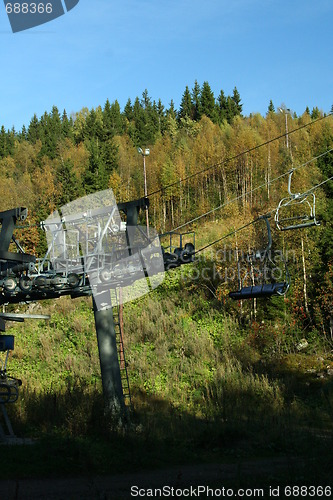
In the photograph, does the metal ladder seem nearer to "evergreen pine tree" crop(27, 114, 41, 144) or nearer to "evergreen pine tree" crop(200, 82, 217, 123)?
"evergreen pine tree" crop(200, 82, 217, 123)

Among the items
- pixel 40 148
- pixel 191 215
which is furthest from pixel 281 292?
pixel 40 148

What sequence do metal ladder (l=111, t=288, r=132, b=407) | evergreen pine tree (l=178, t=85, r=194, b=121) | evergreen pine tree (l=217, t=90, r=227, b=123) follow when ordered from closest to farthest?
metal ladder (l=111, t=288, r=132, b=407), evergreen pine tree (l=217, t=90, r=227, b=123), evergreen pine tree (l=178, t=85, r=194, b=121)

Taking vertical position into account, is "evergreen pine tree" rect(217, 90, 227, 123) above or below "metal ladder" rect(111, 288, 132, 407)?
above

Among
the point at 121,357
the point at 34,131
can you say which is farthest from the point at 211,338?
the point at 34,131

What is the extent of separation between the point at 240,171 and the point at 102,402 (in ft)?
169

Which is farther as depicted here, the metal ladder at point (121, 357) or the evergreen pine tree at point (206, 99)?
the evergreen pine tree at point (206, 99)

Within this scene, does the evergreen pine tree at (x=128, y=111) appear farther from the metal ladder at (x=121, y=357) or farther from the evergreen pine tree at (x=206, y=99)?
the metal ladder at (x=121, y=357)

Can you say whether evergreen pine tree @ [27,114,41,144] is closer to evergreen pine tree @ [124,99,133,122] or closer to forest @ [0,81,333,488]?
evergreen pine tree @ [124,99,133,122]

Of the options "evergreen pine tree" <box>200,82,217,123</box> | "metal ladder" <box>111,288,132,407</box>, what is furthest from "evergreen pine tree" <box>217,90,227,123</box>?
"metal ladder" <box>111,288,132,407</box>

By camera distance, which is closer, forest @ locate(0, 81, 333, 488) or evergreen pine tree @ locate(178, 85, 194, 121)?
forest @ locate(0, 81, 333, 488)

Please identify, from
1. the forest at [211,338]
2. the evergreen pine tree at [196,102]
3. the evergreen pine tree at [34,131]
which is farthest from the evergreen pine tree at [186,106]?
the forest at [211,338]

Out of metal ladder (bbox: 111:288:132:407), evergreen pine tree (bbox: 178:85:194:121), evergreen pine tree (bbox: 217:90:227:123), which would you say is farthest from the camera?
evergreen pine tree (bbox: 178:85:194:121)

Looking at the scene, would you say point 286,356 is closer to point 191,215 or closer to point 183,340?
point 183,340

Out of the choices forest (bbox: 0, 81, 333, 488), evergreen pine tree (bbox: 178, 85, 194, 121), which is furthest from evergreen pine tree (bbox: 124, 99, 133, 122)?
forest (bbox: 0, 81, 333, 488)
